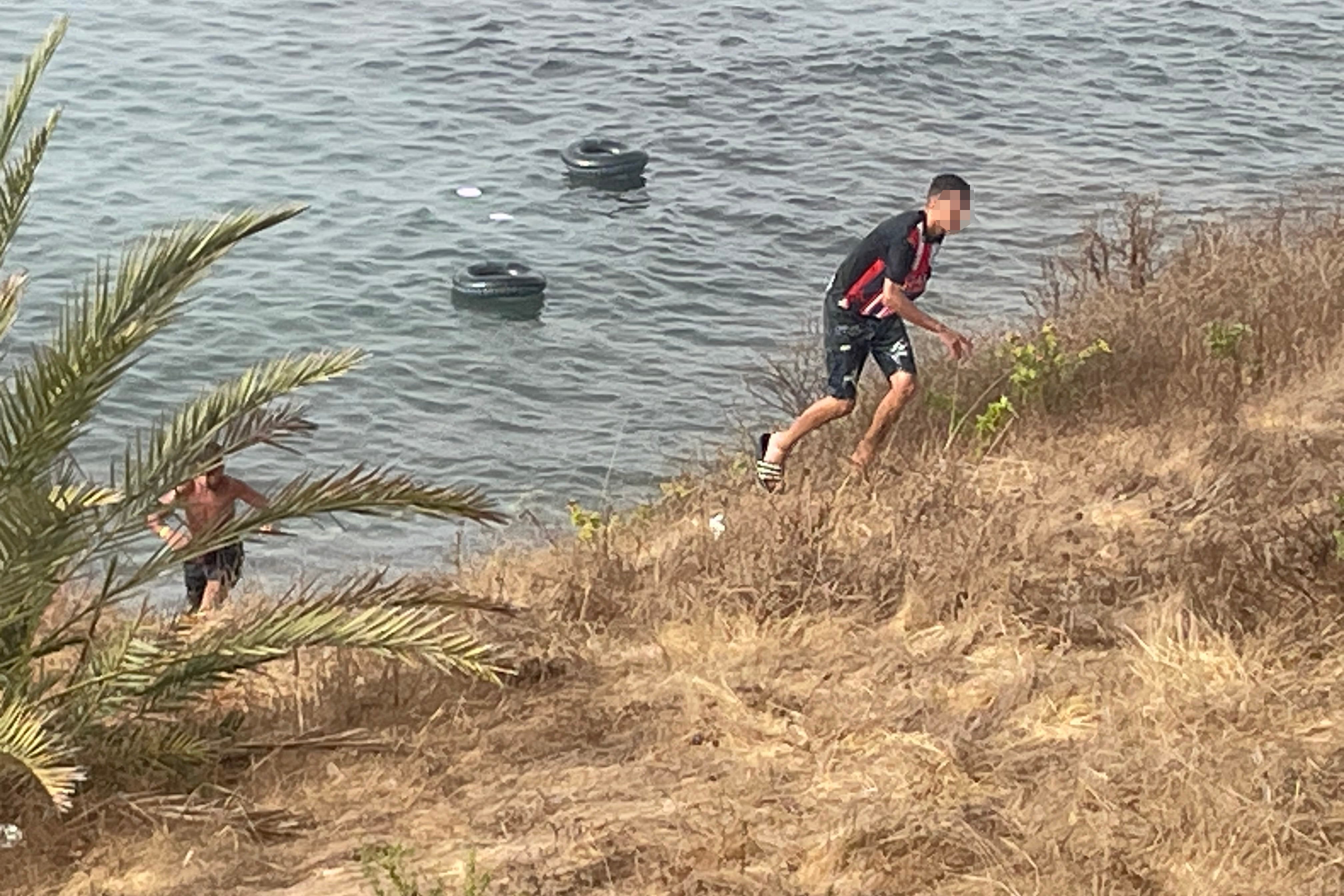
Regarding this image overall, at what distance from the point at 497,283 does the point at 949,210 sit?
8.50m

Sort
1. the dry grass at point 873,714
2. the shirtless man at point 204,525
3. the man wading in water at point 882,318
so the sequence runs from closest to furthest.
Result: the dry grass at point 873,714 < the shirtless man at point 204,525 < the man wading in water at point 882,318

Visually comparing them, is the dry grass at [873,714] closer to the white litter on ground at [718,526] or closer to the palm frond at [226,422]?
the white litter on ground at [718,526]

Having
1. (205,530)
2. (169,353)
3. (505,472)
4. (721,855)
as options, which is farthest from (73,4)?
(721,855)

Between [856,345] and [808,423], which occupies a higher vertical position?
[856,345]

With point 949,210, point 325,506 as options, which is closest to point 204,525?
point 325,506

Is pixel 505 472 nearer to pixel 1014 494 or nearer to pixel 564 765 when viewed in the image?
pixel 1014 494

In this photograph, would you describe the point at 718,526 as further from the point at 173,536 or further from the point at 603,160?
the point at 603,160

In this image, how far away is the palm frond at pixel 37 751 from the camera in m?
5.62

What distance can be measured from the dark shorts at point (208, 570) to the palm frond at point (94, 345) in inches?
112

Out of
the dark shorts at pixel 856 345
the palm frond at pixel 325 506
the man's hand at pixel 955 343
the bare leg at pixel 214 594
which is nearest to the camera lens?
the palm frond at pixel 325 506

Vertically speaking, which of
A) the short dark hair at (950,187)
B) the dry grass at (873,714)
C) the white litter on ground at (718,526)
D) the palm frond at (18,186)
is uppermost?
the palm frond at (18,186)

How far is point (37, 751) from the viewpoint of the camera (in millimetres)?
5828

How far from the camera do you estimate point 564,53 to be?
2580 centimetres

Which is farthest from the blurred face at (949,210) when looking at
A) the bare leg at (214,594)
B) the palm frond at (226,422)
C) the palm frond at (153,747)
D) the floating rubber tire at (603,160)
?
the floating rubber tire at (603,160)
